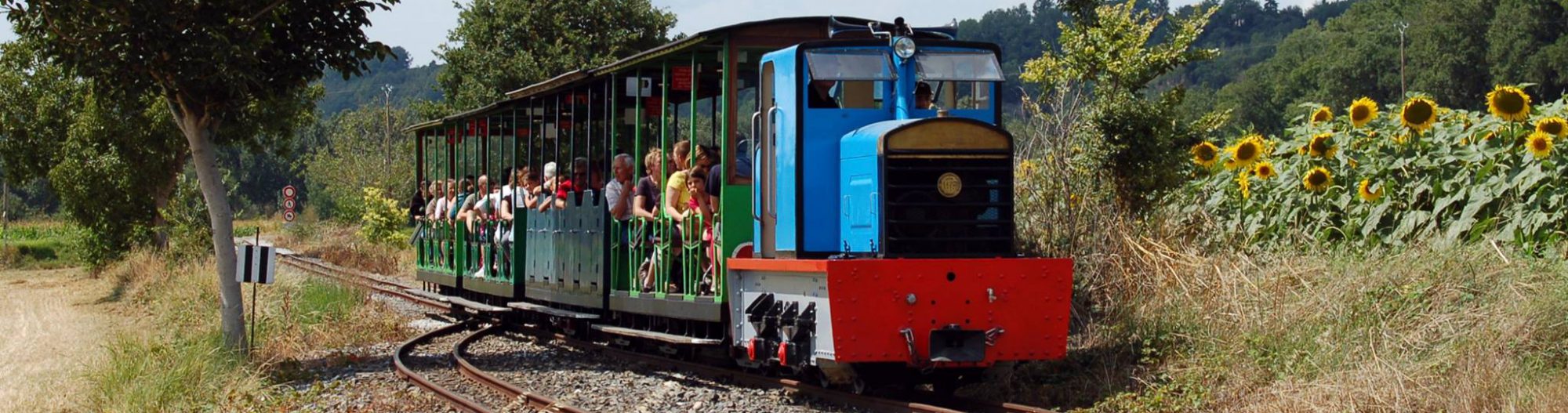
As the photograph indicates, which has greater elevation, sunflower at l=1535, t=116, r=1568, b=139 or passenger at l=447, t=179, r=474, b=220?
sunflower at l=1535, t=116, r=1568, b=139

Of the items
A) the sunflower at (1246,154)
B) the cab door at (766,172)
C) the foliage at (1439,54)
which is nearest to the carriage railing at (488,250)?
the cab door at (766,172)

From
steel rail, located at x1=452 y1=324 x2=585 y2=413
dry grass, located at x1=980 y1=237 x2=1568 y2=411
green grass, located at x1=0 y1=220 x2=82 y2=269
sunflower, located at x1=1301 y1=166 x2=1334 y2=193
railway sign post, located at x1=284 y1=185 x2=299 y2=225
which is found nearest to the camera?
dry grass, located at x1=980 y1=237 x2=1568 y2=411

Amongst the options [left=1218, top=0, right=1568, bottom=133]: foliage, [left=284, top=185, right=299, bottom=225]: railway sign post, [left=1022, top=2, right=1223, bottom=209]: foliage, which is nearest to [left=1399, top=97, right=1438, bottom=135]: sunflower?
[left=1022, top=2, right=1223, bottom=209]: foliage

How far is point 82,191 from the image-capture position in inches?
1073

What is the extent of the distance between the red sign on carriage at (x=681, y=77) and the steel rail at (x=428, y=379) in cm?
273

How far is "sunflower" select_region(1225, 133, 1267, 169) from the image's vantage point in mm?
12203

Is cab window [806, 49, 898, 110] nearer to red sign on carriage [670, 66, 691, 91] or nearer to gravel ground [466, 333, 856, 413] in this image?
red sign on carriage [670, 66, 691, 91]

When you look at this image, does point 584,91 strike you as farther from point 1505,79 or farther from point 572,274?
point 1505,79

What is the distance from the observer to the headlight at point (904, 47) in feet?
31.6

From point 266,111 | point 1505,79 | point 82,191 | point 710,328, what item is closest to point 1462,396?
point 710,328

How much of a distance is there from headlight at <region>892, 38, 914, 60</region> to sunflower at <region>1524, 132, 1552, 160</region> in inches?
175

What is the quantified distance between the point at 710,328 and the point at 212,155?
5.17m

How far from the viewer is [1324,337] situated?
8.88 meters

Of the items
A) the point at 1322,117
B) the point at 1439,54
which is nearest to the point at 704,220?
the point at 1322,117
